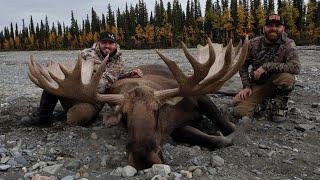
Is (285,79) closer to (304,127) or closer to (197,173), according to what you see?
(304,127)

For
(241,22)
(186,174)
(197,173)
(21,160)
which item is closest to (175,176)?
(186,174)

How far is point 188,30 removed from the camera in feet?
280

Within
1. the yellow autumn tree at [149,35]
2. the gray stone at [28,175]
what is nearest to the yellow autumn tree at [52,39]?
the yellow autumn tree at [149,35]

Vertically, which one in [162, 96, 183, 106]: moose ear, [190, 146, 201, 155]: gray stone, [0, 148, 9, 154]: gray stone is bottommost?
[190, 146, 201, 155]: gray stone

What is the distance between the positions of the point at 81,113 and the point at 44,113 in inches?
30.6

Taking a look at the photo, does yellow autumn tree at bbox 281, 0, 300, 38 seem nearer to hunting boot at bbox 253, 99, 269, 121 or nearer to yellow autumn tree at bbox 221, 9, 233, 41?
yellow autumn tree at bbox 221, 9, 233, 41

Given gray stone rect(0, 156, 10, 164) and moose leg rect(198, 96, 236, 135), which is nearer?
gray stone rect(0, 156, 10, 164)

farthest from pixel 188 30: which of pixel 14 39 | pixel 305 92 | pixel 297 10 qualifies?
pixel 305 92

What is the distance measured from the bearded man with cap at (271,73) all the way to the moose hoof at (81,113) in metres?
2.35

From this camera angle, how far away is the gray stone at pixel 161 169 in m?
4.85

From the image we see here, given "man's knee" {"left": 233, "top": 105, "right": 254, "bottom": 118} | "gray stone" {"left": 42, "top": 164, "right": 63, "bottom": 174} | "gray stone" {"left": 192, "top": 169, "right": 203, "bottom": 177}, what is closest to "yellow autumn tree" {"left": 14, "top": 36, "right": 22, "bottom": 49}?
"man's knee" {"left": 233, "top": 105, "right": 254, "bottom": 118}

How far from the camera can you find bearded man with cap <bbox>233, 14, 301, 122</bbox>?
7.67m

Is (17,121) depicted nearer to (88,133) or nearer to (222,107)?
(88,133)

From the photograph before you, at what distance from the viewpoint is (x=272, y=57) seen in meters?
7.93
